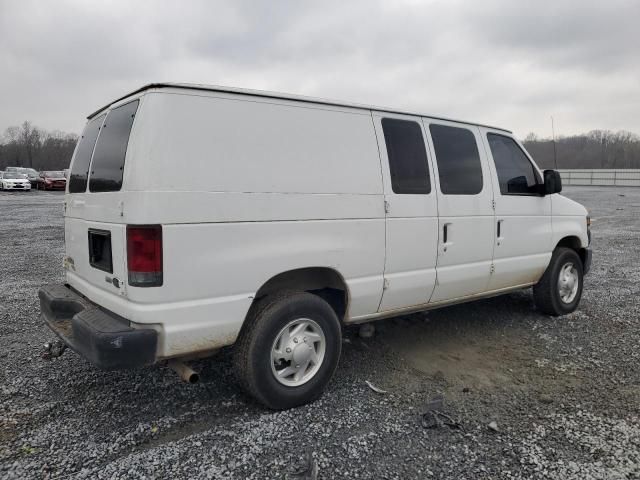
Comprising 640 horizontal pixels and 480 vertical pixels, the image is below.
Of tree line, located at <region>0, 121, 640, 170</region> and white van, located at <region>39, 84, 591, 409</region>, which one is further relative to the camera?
tree line, located at <region>0, 121, 640, 170</region>

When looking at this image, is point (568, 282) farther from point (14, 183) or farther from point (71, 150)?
point (71, 150)

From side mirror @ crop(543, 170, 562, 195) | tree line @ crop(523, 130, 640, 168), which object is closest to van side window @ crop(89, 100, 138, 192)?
side mirror @ crop(543, 170, 562, 195)

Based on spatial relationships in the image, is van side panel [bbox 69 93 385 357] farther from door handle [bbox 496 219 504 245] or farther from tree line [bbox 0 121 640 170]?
tree line [bbox 0 121 640 170]

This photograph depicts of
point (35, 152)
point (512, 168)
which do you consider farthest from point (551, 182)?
point (35, 152)

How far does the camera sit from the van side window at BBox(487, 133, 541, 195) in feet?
16.6

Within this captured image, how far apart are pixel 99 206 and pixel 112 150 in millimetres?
392

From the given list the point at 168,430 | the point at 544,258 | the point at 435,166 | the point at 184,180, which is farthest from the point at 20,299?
the point at 544,258

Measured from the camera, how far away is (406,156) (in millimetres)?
4141

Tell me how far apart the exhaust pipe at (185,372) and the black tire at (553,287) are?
4.21m

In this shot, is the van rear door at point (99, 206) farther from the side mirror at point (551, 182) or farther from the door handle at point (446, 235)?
the side mirror at point (551, 182)

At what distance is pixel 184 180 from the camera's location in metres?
3.00

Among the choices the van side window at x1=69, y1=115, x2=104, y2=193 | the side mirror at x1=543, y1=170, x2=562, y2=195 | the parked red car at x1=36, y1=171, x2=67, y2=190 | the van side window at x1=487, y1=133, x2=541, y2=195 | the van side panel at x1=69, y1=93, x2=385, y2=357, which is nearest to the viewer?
the van side panel at x1=69, y1=93, x2=385, y2=357

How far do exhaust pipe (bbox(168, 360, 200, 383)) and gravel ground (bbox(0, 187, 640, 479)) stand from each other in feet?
1.27

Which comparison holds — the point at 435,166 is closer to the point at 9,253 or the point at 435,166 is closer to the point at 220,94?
the point at 220,94
